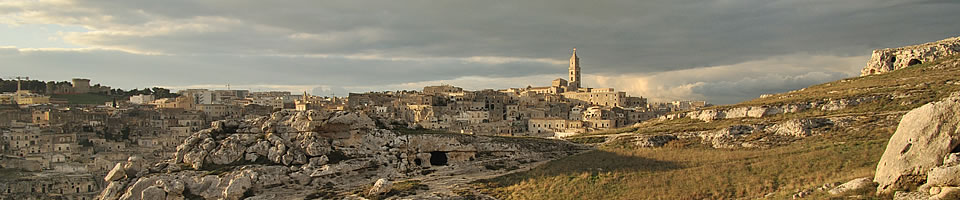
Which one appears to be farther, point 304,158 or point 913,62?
point 913,62

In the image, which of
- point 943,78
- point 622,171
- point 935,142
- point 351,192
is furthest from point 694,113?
point 935,142

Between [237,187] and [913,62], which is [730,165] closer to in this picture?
[237,187]

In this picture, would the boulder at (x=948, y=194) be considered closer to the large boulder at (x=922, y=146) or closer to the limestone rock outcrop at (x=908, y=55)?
the large boulder at (x=922, y=146)

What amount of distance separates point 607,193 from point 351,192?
1182cm

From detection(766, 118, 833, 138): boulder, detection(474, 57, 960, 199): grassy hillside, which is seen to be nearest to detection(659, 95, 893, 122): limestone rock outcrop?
detection(474, 57, 960, 199): grassy hillside

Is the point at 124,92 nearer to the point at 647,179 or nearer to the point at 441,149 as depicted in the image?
the point at 441,149

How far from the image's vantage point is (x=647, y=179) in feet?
76.7

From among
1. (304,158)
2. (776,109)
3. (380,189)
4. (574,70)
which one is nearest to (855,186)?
(380,189)

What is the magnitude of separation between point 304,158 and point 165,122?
80.0m

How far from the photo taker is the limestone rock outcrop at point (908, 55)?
162 ft

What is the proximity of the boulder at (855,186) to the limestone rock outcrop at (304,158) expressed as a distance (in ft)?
A: 56.0

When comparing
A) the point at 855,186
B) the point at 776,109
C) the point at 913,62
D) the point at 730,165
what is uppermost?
the point at 913,62

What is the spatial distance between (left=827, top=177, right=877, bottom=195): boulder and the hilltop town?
4642cm

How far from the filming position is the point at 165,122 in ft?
321
